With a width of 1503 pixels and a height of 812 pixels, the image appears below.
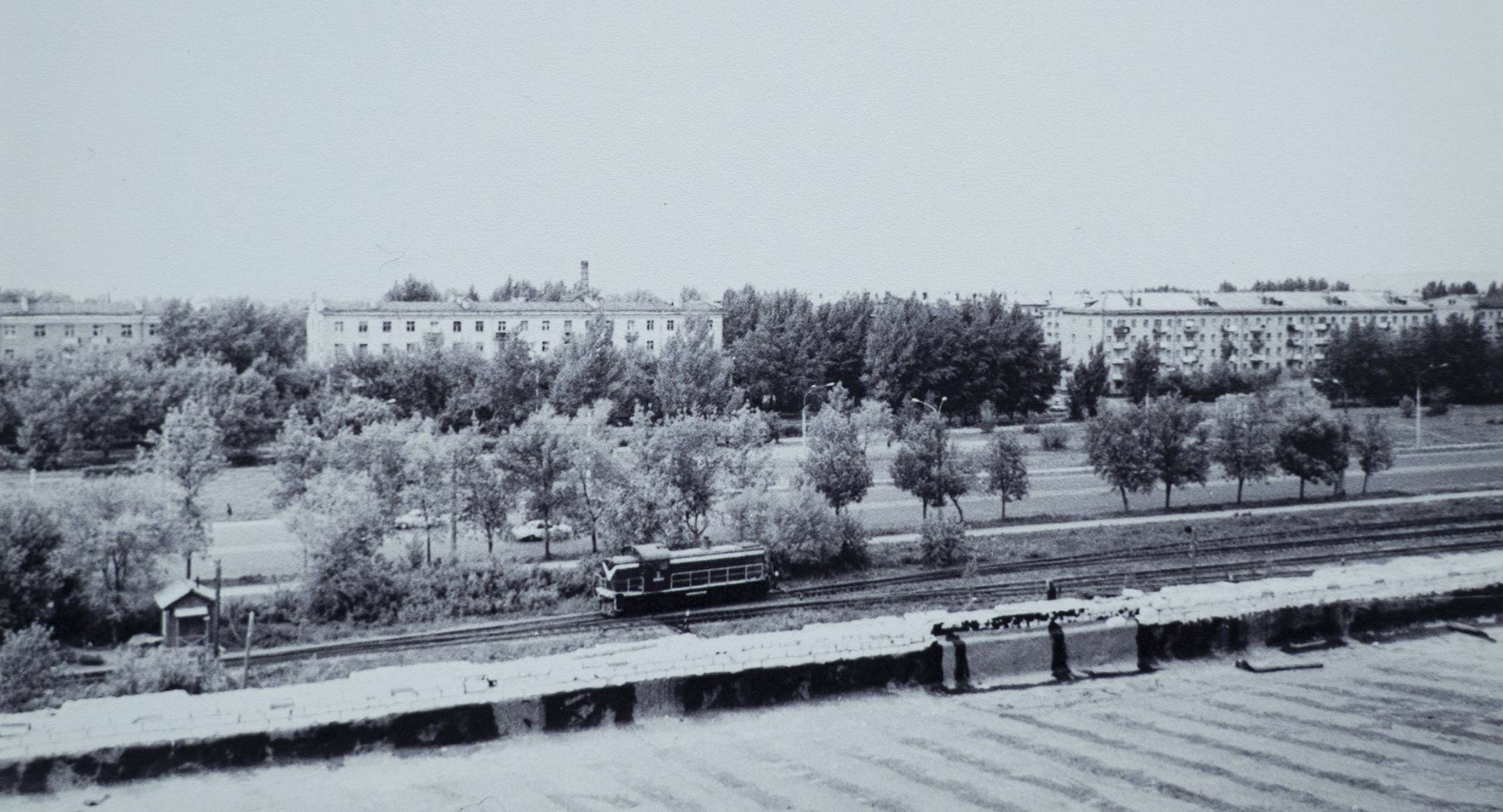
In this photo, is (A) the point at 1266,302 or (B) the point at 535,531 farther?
(A) the point at 1266,302

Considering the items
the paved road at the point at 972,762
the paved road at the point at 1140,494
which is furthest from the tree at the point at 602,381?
the paved road at the point at 972,762

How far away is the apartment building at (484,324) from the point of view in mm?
13953

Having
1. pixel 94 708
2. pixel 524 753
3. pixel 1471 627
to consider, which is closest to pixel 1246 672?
pixel 1471 627

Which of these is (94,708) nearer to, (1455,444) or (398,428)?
(398,428)

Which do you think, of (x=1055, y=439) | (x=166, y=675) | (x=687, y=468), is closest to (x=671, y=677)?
(x=166, y=675)

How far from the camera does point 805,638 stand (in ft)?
7.06

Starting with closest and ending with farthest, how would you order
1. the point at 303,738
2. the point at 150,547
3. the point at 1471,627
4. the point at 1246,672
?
the point at 303,738, the point at 1246,672, the point at 1471,627, the point at 150,547

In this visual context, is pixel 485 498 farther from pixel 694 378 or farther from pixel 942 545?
pixel 942 545

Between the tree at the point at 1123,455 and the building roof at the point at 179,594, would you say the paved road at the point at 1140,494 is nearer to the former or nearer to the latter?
the tree at the point at 1123,455

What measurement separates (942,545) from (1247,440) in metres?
4.61

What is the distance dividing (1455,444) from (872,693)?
411 inches

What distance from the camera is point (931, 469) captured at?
10.9m

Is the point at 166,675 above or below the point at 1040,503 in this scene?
below

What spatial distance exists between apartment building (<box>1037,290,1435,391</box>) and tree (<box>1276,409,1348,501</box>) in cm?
63
